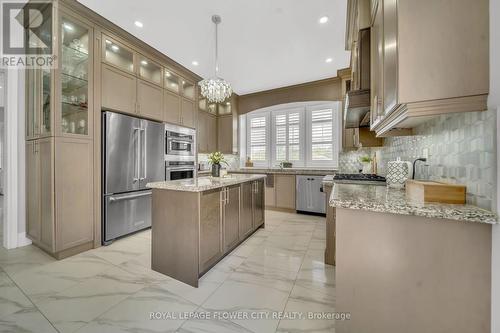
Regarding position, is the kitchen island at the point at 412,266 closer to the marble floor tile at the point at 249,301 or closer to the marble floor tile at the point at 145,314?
the marble floor tile at the point at 249,301

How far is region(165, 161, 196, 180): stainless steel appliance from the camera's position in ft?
12.2

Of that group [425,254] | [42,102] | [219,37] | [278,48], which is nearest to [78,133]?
[42,102]

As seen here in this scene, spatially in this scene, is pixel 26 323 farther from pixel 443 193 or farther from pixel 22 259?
pixel 443 193

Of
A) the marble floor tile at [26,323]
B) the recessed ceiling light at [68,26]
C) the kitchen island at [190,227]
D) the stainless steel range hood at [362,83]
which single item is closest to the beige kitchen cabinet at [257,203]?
the kitchen island at [190,227]

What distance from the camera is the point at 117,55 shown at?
121 inches

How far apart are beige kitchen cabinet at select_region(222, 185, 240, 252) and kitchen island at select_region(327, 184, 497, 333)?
1350 mm

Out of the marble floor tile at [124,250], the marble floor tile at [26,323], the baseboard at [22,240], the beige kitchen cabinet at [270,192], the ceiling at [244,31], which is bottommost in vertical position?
the marble floor tile at [26,323]

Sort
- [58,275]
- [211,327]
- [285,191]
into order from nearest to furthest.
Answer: [211,327] < [58,275] < [285,191]

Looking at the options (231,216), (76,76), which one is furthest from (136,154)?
(231,216)

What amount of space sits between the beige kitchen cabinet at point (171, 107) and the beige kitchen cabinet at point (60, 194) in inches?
54.3

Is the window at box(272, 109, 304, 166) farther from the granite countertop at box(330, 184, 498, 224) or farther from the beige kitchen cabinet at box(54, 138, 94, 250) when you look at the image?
the granite countertop at box(330, 184, 498, 224)

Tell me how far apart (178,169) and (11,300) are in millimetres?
2546

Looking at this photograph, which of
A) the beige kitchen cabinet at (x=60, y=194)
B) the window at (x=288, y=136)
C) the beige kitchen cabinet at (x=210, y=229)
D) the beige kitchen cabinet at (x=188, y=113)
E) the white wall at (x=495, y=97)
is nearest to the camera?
the white wall at (x=495, y=97)

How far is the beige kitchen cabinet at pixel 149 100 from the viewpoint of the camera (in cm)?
328
